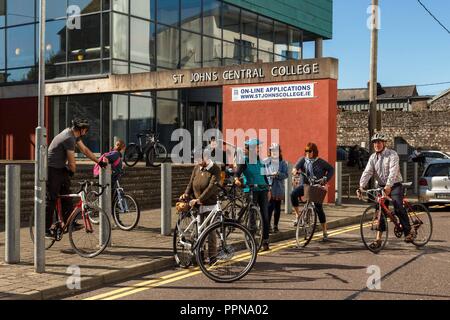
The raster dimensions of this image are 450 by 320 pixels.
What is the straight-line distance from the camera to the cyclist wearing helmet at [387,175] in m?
8.38

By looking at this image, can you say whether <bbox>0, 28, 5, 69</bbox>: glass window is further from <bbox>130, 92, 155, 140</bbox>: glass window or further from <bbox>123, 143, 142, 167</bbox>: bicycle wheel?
<bbox>123, 143, 142, 167</bbox>: bicycle wheel

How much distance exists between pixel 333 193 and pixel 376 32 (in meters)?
4.96

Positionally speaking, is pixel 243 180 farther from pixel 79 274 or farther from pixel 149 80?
pixel 149 80

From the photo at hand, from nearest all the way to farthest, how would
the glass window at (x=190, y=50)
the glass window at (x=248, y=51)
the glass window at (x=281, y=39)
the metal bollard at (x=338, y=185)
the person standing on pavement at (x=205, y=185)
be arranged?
1. the person standing on pavement at (x=205, y=185)
2. the metal bollard at (x=338, y=185)
3. the glass window at (x=190, y=50)
4. the glass window at (x=248, y=51)
5. the glass window at (x=281, y=39)

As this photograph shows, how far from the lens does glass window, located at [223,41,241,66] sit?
2670 centimetres

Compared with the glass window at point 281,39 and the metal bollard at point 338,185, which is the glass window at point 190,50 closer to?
the glass window at point 281,39

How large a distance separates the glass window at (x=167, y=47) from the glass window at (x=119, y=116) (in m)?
2.61

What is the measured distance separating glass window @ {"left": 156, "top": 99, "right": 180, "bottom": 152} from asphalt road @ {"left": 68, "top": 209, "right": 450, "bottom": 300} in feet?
49.8

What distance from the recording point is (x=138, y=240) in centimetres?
907

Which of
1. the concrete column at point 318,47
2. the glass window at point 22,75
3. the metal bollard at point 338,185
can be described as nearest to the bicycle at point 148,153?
the metal bollard at point 338,185

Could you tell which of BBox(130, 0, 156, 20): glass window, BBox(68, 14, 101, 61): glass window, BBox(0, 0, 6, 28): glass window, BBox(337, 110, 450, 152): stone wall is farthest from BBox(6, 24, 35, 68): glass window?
BBox(337, 110, 450, 152): stone wall

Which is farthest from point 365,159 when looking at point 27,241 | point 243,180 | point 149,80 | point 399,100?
point 399,100

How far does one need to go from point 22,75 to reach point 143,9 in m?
6.21
